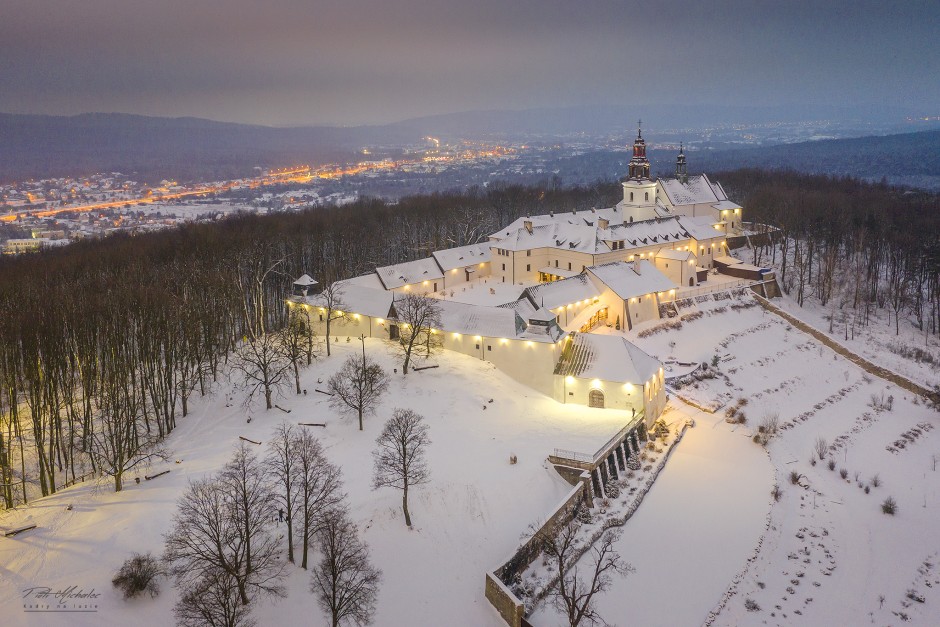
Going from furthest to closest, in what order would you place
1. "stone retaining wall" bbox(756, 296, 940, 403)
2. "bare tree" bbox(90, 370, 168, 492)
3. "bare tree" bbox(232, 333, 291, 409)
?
"stone retaining wall" bbox(756, 296, 940, 403)
"bare tree" bbox(232, 333, 291, 409)
"bare tree" bbox(90, 370, 168, 492)

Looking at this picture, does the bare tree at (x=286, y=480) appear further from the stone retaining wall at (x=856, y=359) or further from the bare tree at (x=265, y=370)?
the stone retaining wall at (x=856, y=359)

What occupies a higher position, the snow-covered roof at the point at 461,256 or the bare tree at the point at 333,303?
the snow-covered roof at the point at 461,256

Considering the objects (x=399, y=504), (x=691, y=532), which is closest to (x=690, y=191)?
(x=691, y=532)

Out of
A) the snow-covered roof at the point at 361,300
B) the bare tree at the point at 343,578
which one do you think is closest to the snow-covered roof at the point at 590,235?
the snow-covered roof at the point at 361,300

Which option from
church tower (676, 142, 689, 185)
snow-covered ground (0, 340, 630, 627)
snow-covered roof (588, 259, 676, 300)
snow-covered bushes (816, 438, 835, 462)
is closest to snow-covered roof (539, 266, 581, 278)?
snow-covered roof (588, 259, 676, 300)

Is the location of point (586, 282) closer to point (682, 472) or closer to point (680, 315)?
point (680, 315)

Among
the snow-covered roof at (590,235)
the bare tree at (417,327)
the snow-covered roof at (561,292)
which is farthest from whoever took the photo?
the snow-covered roof at (590,235)

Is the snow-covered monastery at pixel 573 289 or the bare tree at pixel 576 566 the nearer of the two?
the bare tree at pixel 576 566

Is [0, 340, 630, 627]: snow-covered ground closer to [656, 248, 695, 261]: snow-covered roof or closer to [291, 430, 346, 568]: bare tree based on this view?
[291, 430, 346, 568]: bare tree
